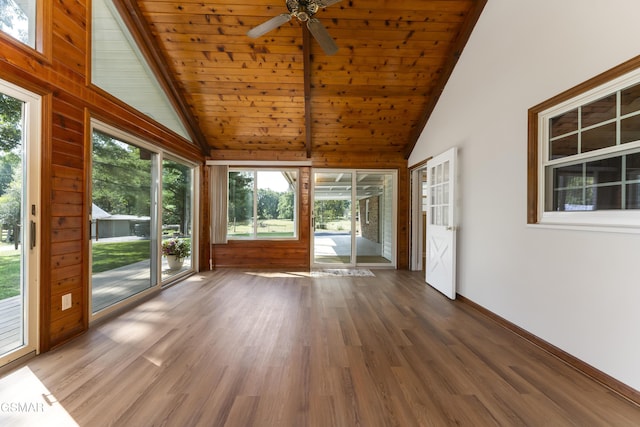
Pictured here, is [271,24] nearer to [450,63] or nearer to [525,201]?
[450,63]

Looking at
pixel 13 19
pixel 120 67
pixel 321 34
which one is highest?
pixel 321 34

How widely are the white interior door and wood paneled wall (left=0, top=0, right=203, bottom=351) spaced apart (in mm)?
4031

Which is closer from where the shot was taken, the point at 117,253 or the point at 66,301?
the point at 66,301

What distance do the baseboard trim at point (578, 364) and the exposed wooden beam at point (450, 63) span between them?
3100 millimetres

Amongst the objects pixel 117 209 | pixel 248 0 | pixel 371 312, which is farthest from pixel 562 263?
pixel 117 209

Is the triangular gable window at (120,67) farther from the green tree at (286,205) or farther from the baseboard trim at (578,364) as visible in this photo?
the baseboard trim at (578,364)

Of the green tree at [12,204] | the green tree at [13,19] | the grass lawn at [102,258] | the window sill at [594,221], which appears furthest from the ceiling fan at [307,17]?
the grass lawn at [102,258]

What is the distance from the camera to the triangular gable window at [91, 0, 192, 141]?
8.77 feet

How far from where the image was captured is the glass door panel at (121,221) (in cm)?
273

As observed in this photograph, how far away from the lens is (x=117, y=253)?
304 centimetres

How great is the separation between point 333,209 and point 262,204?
146 cm

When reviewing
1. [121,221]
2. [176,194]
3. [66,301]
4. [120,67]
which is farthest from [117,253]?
[120,67]

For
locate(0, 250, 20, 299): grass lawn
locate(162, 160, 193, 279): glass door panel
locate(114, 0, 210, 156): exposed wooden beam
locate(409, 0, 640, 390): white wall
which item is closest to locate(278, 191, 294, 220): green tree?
locate(162, 160, 193, 279): glass door panel

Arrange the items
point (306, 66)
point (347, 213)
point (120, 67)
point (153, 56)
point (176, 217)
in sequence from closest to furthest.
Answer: point (120, 67) < point (153, 56) < point (306, 66) < point (176, 217) < point (347, 213)
